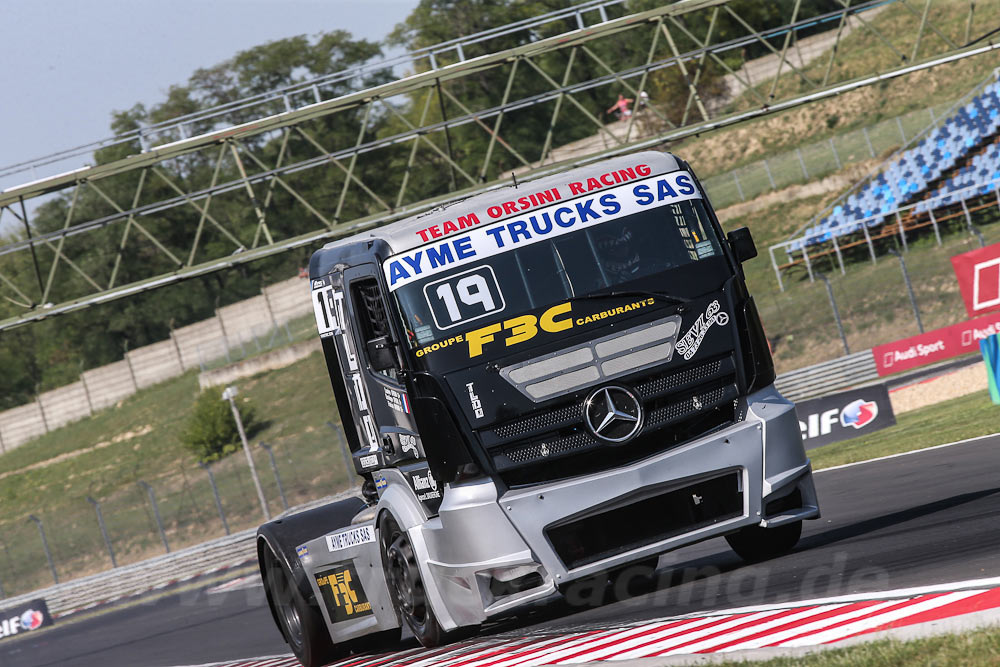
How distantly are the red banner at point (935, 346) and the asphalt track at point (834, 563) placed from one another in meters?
8.20

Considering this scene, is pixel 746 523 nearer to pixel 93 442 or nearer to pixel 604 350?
pixel 604 350

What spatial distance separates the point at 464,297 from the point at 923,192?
1541 inches

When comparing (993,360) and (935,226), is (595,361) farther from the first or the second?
(935,226)

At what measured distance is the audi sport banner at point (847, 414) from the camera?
74.8ft

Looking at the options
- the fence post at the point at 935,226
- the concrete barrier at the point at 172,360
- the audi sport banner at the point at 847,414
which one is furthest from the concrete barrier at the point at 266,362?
the audi sport banner at the point at 847,414

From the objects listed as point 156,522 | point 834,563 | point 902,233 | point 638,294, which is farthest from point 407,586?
point 902,233

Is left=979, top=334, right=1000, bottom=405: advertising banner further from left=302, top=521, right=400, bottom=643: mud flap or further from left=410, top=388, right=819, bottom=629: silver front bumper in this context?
left=302, top=521, right=400, bottom=643: mud flap

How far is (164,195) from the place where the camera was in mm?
84688

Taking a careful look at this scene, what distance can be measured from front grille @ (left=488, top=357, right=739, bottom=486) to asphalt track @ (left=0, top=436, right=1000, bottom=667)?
3.79 feet

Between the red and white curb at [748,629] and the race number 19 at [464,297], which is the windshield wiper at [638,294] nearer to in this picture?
the race number 19 at [464,297]

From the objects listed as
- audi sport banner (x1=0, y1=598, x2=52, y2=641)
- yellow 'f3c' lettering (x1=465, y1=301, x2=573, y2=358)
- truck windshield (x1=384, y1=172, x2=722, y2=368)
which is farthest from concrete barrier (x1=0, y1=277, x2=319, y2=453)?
yellow 'f3c' lettering (x1=465, y1=301, x2=573, y2=358)

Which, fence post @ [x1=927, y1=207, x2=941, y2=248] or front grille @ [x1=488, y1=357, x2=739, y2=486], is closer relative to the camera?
front grille @ [x1=488, y1=357, x2=739, y2=486]

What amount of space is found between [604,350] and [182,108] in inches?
3286

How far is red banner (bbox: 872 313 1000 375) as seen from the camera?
24655 millimetres
